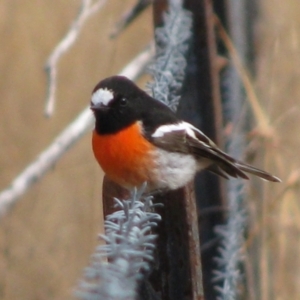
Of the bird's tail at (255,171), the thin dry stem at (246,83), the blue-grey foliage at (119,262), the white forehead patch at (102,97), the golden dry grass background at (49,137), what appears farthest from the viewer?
the golden dry grass background at (49,137)

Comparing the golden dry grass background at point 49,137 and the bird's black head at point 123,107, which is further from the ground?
the golden dry grass background at point 49,137

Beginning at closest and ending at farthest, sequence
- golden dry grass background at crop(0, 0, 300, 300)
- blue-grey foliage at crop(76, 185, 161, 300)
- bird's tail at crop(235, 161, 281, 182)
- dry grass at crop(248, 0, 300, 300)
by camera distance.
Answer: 1. blue-grey foliage at crop(76, 185, 161, 300)
2. bird's tail at crop(235, 161, 281, 182)
3. dry grass at crop(248, 0, 300, 300)
4. golden dry grass background at crop(0, 0, 300, 300)

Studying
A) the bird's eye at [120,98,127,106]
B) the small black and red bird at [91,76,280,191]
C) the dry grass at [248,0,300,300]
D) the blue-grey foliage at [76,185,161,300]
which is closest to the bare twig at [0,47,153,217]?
the small black and red bird at [91,76,280,191]

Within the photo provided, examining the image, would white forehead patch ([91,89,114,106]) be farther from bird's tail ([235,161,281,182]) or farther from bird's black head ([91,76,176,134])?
bird's tail ([235,161,281,182])

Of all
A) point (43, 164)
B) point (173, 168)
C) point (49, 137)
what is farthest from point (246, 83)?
point (49, 137)

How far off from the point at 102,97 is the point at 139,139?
230 millimetres

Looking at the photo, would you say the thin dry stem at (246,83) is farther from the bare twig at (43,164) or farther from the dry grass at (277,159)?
the bare twig at (43,164)

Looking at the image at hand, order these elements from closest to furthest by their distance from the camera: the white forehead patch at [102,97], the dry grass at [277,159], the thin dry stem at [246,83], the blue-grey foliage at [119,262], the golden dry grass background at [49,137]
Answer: the blue-grey foliage at [119,262]
the white forehead patch at [102,97]
the thin dry stem at [246,83]
the dry grass at [277,159]
the golden dry grass background at [49,137]

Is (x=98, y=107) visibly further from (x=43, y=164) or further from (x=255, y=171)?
(x=255, y=171)

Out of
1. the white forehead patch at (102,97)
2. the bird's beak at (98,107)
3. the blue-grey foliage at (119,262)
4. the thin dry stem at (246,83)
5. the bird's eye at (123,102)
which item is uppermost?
the thin dry stem at (246,83)

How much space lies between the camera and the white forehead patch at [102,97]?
7.25 feet

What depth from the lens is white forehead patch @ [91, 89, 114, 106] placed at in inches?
87.0

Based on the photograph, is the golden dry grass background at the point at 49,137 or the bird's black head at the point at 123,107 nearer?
the bird's black head at the point at 123,107

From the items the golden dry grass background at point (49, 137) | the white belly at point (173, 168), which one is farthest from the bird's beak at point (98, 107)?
the golden dry grass background at point (49, 137)
